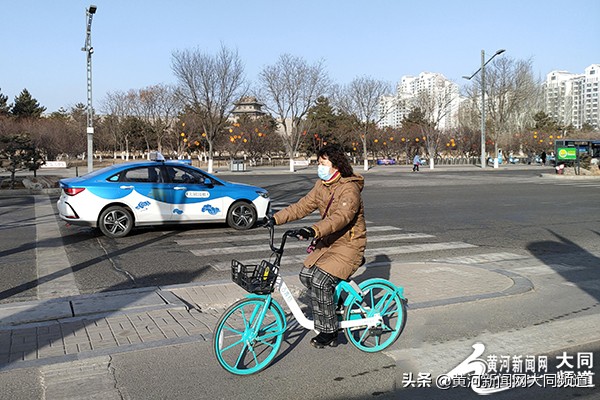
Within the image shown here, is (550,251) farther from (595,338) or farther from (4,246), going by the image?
(4,246)

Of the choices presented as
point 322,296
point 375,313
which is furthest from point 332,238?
point 375,313

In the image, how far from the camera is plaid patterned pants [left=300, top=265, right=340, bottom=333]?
4.51 meters

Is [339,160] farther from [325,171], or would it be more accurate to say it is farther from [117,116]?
[117,116]

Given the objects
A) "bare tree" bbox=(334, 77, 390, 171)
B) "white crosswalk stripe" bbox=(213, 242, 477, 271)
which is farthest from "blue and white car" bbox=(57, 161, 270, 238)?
"bare tree" bbox=(334, 77, 390, 171)

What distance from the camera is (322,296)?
4.52 m

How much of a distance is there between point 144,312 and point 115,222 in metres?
5.74

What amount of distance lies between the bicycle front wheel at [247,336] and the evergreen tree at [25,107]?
79293 mm

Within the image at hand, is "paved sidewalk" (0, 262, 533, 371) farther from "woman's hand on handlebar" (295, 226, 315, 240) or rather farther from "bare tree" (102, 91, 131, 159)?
"bare tree" (102, 91, 131, 159)

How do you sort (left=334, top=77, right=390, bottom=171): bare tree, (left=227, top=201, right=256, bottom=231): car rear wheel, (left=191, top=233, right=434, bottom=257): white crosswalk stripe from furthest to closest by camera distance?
(left=334, top=77, right=390, bottom=171): bare tree < (left=227, top=201, right=256, bottom=231): car rear wheel < (left=191, top=233, right=434, bottom=257): white crosswalk stripe

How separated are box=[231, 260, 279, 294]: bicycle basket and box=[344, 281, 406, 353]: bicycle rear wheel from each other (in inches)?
33.0

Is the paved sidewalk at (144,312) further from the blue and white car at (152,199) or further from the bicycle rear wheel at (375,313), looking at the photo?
the blue and white car at (152,199)

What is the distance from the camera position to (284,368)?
4.50 m

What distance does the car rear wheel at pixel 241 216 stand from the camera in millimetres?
12484

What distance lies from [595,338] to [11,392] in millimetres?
4886
